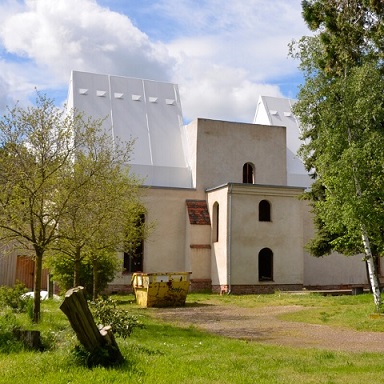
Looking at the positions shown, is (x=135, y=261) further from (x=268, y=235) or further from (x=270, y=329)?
(x=270, y=329)

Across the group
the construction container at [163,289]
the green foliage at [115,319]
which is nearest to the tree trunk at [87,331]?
the green foliage at [115,319]

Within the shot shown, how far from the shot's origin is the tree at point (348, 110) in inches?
689

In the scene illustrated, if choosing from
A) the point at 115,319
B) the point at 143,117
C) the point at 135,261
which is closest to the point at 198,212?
the point at 135,261

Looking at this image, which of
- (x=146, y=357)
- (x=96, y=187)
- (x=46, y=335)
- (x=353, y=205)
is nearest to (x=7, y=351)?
(x=46, y=335)

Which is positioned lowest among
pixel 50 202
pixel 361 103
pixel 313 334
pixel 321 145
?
pixel 313 334

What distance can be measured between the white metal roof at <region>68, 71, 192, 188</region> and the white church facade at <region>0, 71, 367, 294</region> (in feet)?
0.22

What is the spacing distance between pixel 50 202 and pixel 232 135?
2077 centimetres

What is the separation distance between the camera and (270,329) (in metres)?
15.0

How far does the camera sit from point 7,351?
964 cm

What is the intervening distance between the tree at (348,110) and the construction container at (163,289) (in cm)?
704

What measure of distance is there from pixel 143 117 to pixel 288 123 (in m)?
10.7

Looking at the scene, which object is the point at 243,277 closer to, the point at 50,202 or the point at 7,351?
the point at 50,202

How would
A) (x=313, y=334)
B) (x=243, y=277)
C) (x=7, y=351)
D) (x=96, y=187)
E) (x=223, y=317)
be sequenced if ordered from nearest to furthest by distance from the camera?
→ (x=7, y=351)
(x=313, y=334)
(x=96, y=187)
(x=223, y=317)
(x=243, y=277)

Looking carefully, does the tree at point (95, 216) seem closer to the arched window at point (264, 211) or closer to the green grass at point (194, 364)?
the green grass at point (194, 364)
